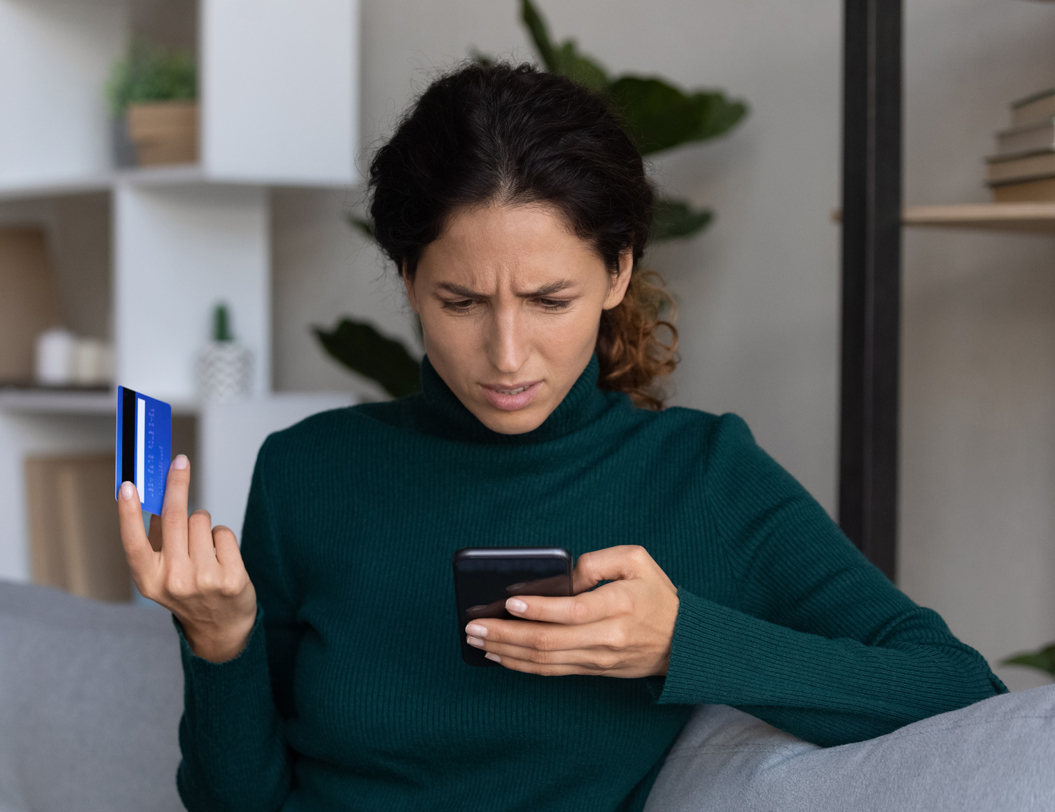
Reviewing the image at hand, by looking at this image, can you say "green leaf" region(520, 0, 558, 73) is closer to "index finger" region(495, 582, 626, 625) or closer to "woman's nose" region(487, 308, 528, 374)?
"woman's nose" region(487, 308, 528, 374)

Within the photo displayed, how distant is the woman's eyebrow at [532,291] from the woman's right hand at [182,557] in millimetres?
248

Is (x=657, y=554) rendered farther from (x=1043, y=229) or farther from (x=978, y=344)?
(x=978, y=344)

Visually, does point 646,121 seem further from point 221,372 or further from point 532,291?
point 221,372

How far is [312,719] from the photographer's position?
983 mm

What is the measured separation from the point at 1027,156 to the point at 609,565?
0.89 metres

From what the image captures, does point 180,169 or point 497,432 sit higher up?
point 180,169

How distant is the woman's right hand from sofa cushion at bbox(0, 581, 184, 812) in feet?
1.37

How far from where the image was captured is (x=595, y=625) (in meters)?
0.74

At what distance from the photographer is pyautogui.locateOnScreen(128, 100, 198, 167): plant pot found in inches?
87.3

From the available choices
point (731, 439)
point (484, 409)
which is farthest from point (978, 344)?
point (484, 409)

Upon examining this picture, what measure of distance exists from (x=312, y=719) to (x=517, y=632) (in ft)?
1.09

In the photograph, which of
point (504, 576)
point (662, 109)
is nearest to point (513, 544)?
point (504, 576)

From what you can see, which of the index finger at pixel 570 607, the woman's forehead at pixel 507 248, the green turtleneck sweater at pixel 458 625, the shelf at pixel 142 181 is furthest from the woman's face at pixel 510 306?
the shelf at pixel 142 181

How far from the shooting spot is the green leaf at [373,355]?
1.88 m
